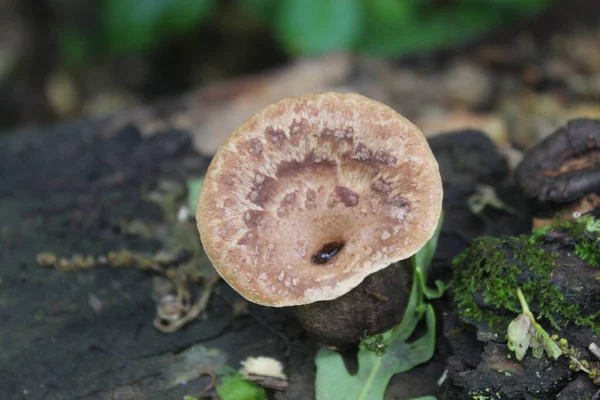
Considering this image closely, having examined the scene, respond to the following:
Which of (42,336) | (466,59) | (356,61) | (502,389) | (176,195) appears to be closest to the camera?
(502,389)

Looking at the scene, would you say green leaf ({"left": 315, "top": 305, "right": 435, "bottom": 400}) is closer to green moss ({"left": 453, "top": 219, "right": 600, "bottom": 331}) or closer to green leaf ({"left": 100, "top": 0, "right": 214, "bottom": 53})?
green moss ({"left": 453, "top": 219, "right": 600, "bottom": 331})

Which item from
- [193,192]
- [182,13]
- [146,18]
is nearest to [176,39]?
[146,18]

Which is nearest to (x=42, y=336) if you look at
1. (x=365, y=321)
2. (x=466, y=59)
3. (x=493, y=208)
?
(x=365, y=321)

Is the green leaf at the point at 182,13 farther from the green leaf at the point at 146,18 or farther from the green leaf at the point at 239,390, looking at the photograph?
the green leaf at the point at 239,390

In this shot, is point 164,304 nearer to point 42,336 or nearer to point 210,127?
point 42,336

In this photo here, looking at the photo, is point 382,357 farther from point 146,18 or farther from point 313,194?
point 146,18

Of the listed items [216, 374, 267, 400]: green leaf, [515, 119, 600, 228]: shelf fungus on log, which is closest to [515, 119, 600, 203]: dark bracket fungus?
[515, 119, 600, 228]: shelf fungus on log
